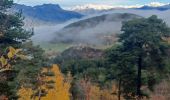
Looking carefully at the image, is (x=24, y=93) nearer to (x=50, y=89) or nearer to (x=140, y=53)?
(x=50, y=89)

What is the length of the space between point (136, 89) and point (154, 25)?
5934mm

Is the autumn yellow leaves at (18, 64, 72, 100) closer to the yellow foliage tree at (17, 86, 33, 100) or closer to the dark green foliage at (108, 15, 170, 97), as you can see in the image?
the yellow foliage tree at (17, 86, 33, 100)

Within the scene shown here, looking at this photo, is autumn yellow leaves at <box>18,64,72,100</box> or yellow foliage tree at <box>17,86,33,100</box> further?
autumn yellow leaves at <box>18,64,72,100</box>

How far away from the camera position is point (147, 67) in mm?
37438

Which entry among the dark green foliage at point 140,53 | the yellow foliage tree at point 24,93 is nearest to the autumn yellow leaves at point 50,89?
the yellow foliage tree at point 24,93

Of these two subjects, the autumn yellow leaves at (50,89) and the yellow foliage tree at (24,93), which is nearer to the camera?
the yellow foliage tree at (24,93)

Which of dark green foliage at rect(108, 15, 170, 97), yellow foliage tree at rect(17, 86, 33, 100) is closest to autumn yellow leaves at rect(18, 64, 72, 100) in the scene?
yellow foliage tree at rect(17, 86, 33, 100)

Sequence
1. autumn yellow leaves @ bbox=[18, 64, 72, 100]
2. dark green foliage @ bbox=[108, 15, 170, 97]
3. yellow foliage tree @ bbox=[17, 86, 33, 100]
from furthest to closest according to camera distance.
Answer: dark green foliage @ bbox=[108, 15, 170, 97]
autumn yellow leaves @ bbox=[18, 64, 72, 100]
yellow foliage tree @ bbox=[17, 86, 33, 100]

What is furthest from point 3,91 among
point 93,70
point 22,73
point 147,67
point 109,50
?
point 93,70

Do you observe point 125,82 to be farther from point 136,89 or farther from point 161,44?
point 161,44

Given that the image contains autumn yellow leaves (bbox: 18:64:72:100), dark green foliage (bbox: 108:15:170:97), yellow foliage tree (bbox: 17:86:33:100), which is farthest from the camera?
dark green foliage (bbox: 108:15:170:97)

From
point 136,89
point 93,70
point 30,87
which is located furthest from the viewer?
point 93,70

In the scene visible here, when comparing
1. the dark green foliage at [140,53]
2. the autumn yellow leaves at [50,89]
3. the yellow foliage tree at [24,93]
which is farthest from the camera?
the dark green foliage at [140,53]

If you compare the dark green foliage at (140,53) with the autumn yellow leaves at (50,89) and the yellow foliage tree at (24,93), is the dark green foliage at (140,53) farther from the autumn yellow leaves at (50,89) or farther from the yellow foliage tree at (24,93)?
the yellow foliage tree at (24,93)
